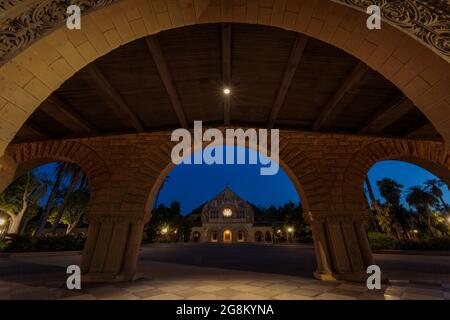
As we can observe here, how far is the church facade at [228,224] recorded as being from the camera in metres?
38.8

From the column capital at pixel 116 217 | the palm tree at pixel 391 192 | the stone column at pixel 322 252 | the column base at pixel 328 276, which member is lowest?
→ the column base at pixel 328 276

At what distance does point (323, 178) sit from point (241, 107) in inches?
105

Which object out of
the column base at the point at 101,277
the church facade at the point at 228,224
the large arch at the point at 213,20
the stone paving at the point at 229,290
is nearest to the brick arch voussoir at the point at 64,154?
the column base at the point at 101,277

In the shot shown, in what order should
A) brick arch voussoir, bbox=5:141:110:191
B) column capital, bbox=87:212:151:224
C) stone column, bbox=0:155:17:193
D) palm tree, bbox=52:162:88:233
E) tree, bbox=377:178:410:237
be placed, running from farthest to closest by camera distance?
tree, bbox=377:178:410:237, palm tree, bbox=52:162:88:233, brick arch voussoir, bbox=5:141:110:191, stone column, bbox=0:155:17:193, column capital, bbox=87:212:151:224

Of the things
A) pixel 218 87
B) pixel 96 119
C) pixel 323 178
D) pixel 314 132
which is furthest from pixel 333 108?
pixel 96 119

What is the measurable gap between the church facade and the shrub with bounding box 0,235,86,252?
2588cm

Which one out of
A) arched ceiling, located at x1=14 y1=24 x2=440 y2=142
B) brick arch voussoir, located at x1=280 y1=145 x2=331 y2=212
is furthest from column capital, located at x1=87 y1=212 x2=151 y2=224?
brick arch voussoir, located at x1=280 y1=145 x2=331 y2=212

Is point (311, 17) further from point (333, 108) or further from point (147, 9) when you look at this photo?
point (333, 108)

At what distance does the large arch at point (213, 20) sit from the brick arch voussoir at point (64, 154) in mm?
3826

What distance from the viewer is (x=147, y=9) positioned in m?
2.12

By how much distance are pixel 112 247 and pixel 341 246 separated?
5.13m

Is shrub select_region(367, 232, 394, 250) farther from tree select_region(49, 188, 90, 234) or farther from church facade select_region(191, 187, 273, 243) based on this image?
tree select_region(49, 188, 90, 234)

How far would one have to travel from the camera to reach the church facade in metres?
38.8

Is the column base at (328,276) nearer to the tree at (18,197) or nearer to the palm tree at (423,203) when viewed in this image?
the tree at (18,197)
